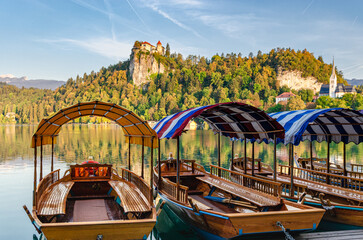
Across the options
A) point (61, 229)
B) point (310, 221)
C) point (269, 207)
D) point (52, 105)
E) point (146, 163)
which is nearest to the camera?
point (61, 229)

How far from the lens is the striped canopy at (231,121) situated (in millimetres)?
8438

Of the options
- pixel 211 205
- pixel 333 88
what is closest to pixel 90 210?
pixel 211 205

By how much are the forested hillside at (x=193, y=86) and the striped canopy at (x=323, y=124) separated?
104360mm

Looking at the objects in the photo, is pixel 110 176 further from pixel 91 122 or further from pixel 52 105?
pixel 52 105

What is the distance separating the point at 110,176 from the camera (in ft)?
36.4

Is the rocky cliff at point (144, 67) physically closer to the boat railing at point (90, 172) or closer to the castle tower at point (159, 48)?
the castle tower at point (159, 48)

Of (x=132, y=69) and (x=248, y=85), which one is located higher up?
(x=132, y=69)

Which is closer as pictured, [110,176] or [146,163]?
[110,176]

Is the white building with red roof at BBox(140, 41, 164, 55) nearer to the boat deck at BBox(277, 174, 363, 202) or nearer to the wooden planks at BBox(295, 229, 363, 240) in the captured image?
the boat deck at BBox(277, 174, 363, 202)

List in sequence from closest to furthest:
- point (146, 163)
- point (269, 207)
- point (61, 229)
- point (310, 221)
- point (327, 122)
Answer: point (61, 229) → point (310, 221) → point (269, 207) → point (327, 122) → point (146, 163)

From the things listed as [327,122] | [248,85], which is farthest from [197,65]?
[327,122]

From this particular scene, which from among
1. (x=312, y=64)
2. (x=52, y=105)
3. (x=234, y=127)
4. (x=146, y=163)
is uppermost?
(x=312, y=64)

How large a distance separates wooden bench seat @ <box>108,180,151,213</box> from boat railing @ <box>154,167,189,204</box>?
3.21ft

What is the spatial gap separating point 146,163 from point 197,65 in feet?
439
